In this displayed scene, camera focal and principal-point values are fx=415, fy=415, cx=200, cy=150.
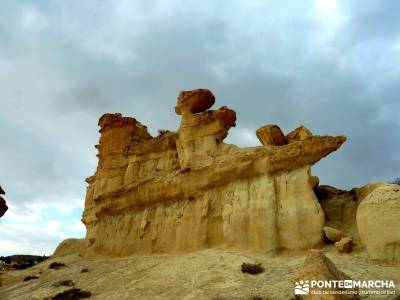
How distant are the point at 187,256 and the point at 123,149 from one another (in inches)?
526

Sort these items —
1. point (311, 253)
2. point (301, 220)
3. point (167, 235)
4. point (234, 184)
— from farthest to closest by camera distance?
point (167, 235) < point (234, 184) < point (301, 220) < point (311, 253)

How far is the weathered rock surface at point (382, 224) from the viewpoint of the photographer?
14703 mm

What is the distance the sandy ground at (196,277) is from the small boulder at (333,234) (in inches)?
20.1

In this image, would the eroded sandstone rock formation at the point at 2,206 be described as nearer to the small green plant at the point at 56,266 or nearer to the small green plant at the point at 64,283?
the small green plant at the point at 56,266

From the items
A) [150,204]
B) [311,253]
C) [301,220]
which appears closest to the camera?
[311,253]

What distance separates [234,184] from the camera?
22.0 metres

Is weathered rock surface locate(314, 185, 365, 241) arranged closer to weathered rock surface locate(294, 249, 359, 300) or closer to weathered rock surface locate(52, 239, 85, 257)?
weathered rock surface locate(294, 249, 359, 300)

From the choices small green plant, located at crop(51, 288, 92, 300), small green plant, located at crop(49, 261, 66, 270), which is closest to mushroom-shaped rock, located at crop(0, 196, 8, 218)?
small green plant, located at crop(49, 261, 66, 270)

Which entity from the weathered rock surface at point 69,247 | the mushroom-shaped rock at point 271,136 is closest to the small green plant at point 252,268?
the mushroom-shaped rock at point 271,136

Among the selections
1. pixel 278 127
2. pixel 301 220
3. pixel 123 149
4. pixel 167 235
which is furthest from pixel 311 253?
pixel 123 149

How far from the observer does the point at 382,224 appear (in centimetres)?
1495

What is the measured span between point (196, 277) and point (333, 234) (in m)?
6.00

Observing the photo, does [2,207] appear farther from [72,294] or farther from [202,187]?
[202,187]

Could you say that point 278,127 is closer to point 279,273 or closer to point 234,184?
point 234,184
